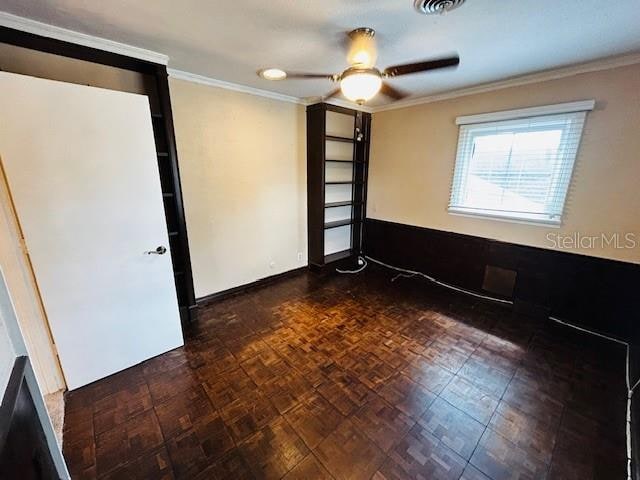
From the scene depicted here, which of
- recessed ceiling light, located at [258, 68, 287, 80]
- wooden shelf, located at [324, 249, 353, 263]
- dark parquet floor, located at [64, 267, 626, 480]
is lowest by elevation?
dark parquet floor, located at [64, 267, 626, 480]

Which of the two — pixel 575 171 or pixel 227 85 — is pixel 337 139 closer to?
pixel 227 85

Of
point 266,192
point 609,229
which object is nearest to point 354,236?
point 266,192

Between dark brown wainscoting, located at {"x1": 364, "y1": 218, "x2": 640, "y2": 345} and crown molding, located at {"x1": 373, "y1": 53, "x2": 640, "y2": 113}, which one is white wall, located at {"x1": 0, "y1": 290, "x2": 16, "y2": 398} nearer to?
dark brown wainscoting, located at {"x1": 364, "y1": 218, "x2": 640, "y2": 345}

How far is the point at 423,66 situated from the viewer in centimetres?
158

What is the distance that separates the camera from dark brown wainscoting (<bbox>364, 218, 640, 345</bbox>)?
2320 mm

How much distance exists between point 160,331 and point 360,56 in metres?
2.51

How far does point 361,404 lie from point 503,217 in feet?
8.03

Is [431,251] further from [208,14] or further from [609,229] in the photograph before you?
[208,14]

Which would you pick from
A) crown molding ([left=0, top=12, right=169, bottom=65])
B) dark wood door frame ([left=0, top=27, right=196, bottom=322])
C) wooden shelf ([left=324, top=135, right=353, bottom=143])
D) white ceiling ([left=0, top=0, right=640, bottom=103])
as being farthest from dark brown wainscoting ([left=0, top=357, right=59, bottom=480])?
wooden shelf ([left=324, top=135, right=353, bottom=143])

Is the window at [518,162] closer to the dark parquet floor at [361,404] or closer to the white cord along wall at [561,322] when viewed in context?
the white cord along wall at [561,322]

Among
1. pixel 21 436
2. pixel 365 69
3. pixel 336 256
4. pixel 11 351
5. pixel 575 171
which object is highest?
pixel 365 69

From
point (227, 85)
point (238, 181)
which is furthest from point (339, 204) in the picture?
point (227, 85)

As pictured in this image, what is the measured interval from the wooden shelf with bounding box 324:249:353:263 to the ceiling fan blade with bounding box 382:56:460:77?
2.60 meters

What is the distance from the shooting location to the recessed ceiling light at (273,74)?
235 cm
